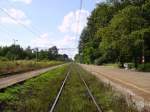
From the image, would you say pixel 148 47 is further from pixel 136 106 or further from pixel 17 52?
pixel 17 52

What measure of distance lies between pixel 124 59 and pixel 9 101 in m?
→ 64.4

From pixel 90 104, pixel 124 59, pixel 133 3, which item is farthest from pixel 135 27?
A: pixel 90 104

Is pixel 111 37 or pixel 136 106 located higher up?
pixel 111 37

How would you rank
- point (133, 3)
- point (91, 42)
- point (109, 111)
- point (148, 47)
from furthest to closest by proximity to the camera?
point (91, 42)
point (133, 3)
point (148, 47)
point (109, 111)


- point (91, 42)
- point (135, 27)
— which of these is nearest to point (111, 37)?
point (135, 27)

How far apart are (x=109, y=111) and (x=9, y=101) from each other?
4870mm

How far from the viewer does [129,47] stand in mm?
57688

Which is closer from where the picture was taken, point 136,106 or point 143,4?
point 136,106

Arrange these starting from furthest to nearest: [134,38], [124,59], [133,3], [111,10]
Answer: [124,59] → [111,10] → [133,3] → [134,38]

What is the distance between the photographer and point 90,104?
15.4 metres

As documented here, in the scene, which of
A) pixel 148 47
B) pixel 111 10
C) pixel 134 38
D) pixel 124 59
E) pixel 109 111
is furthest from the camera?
pixel 124 59

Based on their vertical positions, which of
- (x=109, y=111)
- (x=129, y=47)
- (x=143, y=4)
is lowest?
(x=109, y=111)

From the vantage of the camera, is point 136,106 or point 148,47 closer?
point 136,106

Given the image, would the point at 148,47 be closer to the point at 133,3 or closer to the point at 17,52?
the point at 133,3
